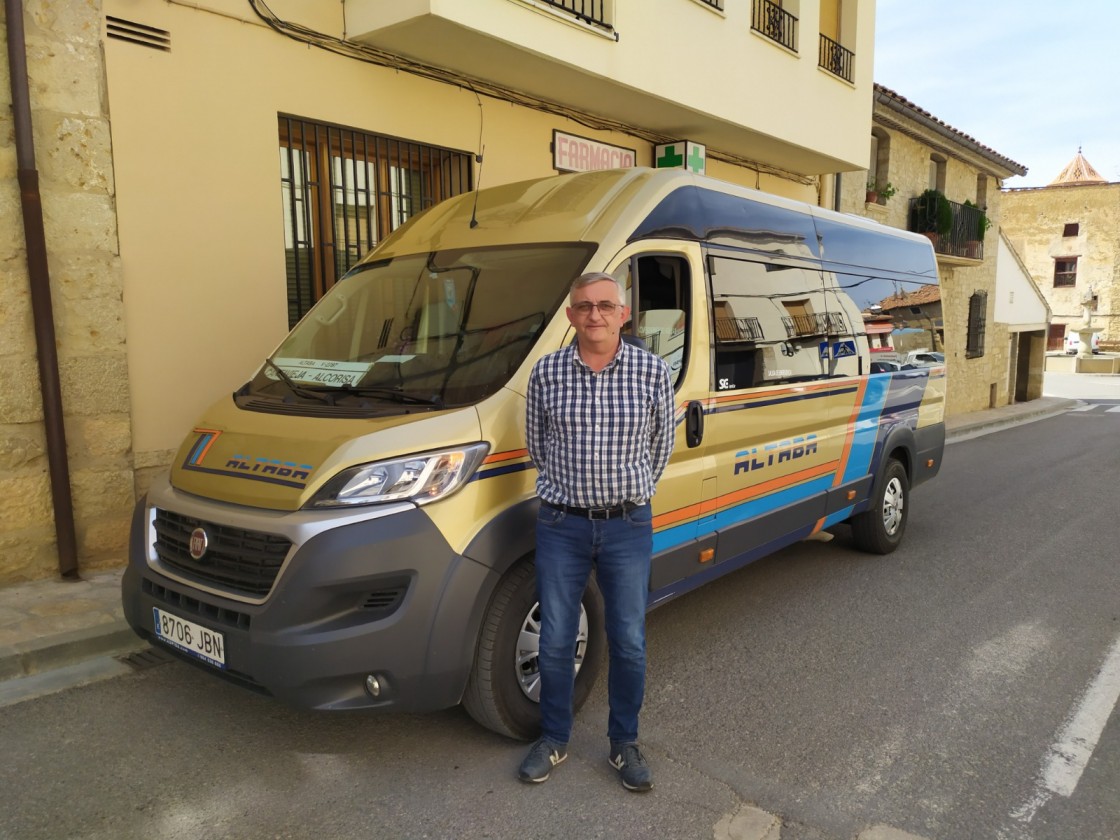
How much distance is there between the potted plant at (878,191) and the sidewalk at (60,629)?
1392cm

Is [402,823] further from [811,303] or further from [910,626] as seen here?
[811,303]

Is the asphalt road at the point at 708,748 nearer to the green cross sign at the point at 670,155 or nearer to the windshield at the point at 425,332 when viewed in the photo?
the windshield at the point at 425,332

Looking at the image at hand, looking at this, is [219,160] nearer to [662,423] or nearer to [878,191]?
[662,423]

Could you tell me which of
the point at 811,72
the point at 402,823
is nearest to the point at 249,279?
the point at 402,823

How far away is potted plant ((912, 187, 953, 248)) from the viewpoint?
16172 mm

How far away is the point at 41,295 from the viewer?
193 inches

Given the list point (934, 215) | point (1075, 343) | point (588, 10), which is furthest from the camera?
point (1075, 343)

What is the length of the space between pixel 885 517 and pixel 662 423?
12.4 feet

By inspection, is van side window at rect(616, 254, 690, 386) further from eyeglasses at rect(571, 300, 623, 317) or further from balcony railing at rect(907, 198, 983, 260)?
balcony railing at rect(907, 198, 983, 260)

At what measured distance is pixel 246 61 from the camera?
594cm

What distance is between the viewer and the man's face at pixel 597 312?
9.23ft

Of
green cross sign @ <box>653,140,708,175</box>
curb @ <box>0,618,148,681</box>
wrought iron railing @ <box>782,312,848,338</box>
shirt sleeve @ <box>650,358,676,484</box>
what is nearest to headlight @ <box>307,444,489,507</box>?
shirt sleeve @ <box>650,358,676,484</box>

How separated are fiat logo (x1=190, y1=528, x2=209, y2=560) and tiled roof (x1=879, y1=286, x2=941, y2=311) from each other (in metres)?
4.88

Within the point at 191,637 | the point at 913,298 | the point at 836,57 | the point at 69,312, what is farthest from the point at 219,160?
the point at 836,57
